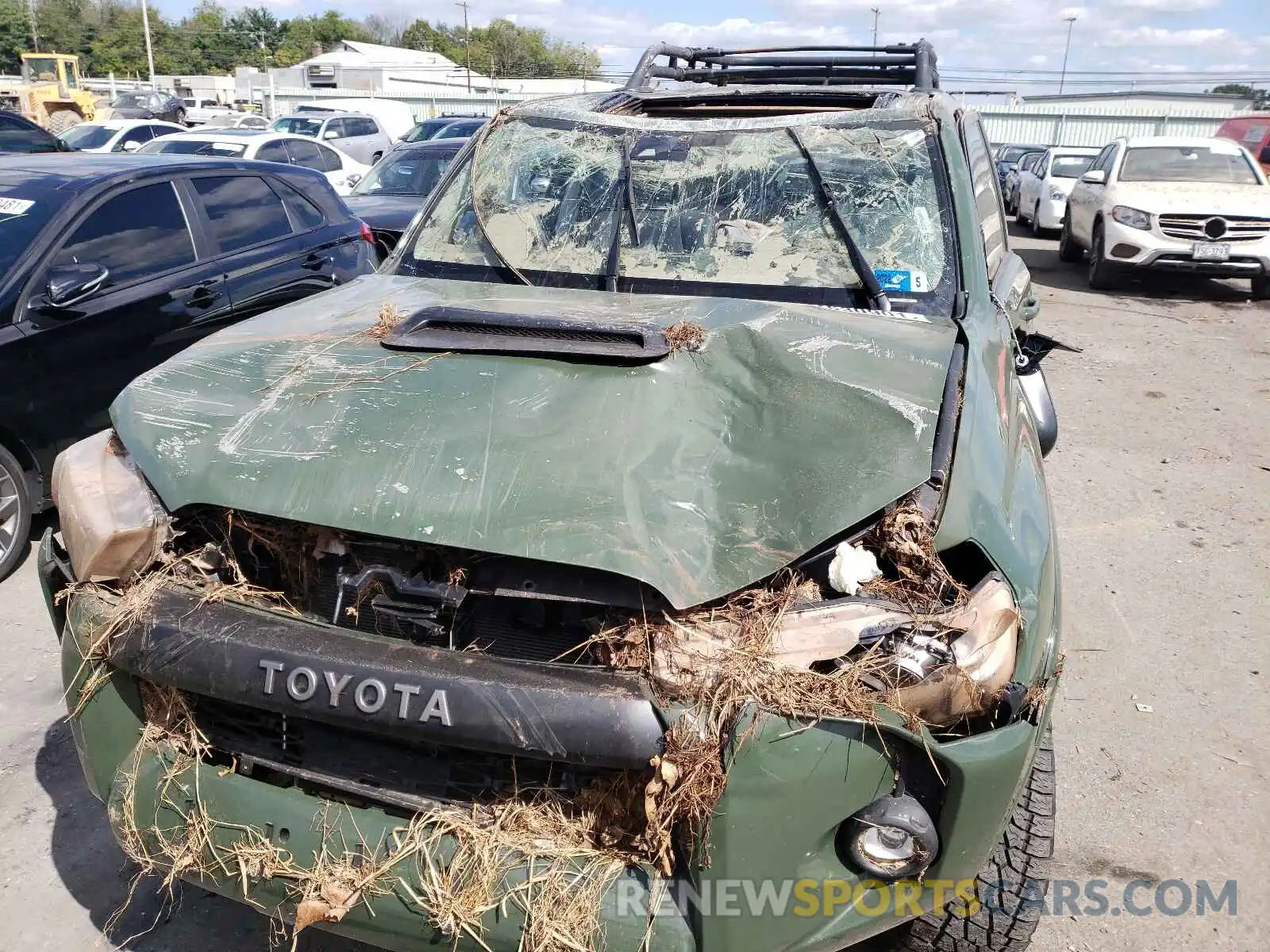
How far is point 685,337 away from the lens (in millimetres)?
2490

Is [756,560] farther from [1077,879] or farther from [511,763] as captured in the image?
[1077,879]

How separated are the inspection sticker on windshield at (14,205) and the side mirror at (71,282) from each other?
16.8 inches

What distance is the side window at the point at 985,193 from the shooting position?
330cm

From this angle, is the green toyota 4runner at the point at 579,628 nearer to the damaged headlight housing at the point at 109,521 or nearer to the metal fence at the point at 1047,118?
the damaged headlight housing at the point at 109,521

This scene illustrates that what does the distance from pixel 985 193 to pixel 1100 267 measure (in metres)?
9.56

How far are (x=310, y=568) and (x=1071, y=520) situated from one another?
168 inches

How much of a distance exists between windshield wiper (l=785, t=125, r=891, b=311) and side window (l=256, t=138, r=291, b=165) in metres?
10.4

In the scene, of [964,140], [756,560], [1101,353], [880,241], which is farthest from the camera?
[1101,353]

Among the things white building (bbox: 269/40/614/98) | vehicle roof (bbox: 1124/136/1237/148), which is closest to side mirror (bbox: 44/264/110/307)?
vehicle roof (bbox: 1124/136/1237/148)

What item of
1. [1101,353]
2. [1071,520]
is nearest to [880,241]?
[1071,520]

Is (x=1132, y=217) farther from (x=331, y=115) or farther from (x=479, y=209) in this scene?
(x=331, y=115)

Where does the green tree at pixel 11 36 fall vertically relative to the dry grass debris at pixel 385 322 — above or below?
above

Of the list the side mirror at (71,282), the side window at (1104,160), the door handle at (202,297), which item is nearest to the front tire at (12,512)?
the side mirror at (71,282)

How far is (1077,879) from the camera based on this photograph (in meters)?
2.76
